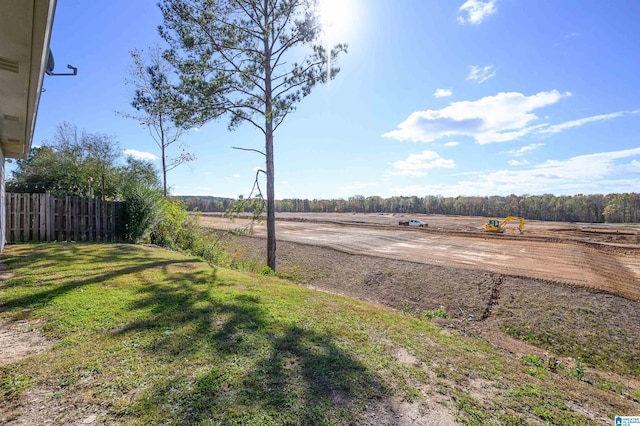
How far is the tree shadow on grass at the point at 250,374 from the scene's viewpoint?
6.98ft

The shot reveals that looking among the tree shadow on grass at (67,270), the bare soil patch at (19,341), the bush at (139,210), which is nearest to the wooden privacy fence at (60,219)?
the bush at (139,210)

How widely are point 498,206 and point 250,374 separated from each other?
79.0 metres

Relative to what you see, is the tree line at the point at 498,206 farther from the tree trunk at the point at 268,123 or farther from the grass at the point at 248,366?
the grass at the point at 248,366

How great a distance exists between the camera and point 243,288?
5582mm

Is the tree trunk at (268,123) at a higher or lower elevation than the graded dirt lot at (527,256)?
higher

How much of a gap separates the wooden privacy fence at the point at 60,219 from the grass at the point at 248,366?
20.7 ft

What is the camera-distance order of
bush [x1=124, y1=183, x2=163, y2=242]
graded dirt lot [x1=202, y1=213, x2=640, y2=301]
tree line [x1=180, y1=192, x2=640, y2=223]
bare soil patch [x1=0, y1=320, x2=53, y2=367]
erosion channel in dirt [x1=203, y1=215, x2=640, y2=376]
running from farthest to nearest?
tree line [x1=180, y1=192, x2=640, y2=223]
graded dirt lot [x1=202, y1=213, x2=640, y2=301]
bush [x1=124, y1=183, x2=163, y2=242]
erosion channel in dirt [x1=203, y1=215, x2=640, y2=376]
bare soil patch [x1=0, y1=320, x2=53, y2=367]

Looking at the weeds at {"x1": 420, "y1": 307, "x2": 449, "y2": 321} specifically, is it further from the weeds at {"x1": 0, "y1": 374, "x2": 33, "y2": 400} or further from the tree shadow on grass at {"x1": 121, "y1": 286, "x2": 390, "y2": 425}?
the weeds at {"x1": 0, "y1": 374, "x2": 33, "y2": 400}

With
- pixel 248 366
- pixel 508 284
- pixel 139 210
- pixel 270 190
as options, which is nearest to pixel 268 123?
pixel 270 190

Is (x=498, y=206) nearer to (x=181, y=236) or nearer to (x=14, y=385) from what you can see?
(x=181, y=236)

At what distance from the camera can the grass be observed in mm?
2205

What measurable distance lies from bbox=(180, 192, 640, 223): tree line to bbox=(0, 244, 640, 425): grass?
43345 mm

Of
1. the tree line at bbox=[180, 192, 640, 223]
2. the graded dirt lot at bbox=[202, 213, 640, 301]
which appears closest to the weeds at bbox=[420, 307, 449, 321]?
the graded dirt lot at bbox=[202, 213, 640, 301]

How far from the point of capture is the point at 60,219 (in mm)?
9992
